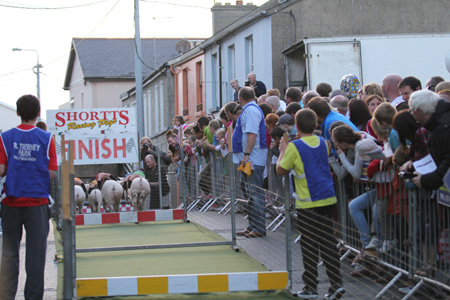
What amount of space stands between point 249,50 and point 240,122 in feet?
58.3

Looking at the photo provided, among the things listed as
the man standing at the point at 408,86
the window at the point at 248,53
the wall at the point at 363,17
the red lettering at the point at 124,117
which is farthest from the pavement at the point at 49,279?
the window at the point at 248,53

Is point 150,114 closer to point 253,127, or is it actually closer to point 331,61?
point 331,61

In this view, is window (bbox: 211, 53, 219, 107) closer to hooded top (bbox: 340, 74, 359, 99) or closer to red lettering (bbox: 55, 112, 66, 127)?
red lettering (bbox: 55, 112, 66, 127)

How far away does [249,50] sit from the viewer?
28.7 m

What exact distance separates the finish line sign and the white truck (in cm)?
522

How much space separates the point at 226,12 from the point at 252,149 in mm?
25896

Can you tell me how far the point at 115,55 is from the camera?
6350 cm

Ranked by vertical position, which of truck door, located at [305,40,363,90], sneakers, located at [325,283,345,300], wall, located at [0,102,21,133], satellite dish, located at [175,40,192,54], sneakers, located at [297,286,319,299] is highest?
satellite dish, located at [175,40,192,54]

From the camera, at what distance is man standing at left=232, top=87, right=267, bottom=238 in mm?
10977

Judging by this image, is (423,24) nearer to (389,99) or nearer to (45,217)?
(389,99)

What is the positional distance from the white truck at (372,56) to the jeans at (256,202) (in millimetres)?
9188

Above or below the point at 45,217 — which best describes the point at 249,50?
above

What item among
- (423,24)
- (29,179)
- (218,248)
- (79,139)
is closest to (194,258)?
(218,248)

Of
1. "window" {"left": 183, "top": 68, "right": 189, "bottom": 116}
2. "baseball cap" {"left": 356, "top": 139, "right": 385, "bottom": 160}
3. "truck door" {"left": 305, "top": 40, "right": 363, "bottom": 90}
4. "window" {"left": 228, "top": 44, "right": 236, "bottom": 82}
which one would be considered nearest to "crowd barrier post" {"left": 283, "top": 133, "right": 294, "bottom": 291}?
"baseball cap" {"left": 356, "top": 139, "right": 385, "bottom": 160}
